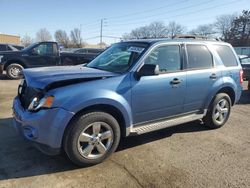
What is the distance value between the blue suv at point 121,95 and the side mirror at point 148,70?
15 mm

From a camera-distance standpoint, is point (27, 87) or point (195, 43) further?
point (195, 43)

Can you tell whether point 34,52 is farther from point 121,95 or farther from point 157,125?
point 121,95

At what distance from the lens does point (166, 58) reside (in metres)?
4.67

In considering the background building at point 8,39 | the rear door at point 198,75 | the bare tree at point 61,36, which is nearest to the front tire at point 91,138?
the rear door at point 198,75

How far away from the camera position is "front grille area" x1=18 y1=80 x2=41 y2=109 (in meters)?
3.80

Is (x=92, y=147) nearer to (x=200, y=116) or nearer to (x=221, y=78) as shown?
(x=200, y=116)

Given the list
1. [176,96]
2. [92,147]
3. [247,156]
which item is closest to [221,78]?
[176,96]

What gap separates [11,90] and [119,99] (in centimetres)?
689

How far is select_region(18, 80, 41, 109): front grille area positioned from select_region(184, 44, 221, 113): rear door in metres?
2.58

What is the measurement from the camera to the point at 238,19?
66.3 meters

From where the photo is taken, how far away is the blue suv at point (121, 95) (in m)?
3.57

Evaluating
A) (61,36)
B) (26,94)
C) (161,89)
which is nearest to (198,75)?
(161,89)

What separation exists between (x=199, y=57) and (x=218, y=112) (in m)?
1.28

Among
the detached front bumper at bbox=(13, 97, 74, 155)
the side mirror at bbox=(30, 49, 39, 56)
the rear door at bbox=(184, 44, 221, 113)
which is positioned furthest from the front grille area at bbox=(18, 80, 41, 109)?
the side mirror at bbox=(30, 49, 39, 56)
